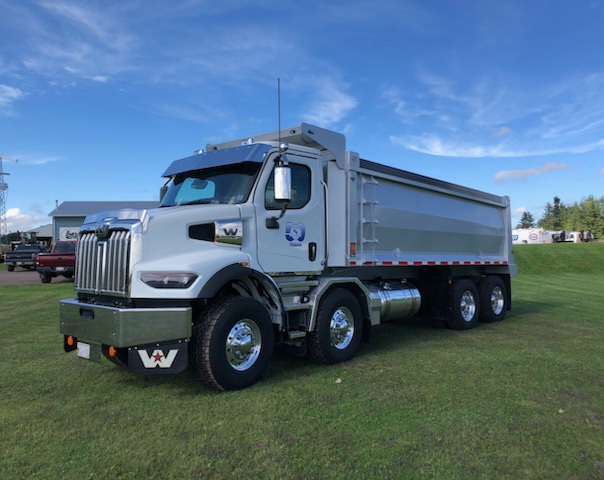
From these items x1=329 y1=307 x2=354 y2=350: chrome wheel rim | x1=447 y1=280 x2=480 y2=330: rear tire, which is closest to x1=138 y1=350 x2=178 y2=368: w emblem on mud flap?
x1=329 y1=307 x2=354 y2=350: chrome wheel rim

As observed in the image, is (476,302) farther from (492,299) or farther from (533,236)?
(533,236)

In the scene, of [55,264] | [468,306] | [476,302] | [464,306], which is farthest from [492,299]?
[55,264]

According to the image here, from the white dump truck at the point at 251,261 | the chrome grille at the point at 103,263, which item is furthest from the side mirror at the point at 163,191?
the chrome grille at the point at 103,263

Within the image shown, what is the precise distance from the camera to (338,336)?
6.68 m

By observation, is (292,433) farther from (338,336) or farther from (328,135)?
(328,135)

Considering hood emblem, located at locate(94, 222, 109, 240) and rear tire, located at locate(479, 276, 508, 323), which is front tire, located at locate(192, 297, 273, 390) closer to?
hood emblem, located at locate(94, 222, 109, 240)

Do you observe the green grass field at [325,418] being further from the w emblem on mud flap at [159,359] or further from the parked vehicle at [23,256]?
the parked vehicle at [23,256]

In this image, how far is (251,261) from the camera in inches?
220

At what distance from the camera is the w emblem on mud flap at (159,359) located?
15.9 feet

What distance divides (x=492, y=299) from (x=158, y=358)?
8.14 m

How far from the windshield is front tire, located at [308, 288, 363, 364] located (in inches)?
73.2

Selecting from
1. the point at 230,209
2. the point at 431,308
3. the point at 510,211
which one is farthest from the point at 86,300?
the point at 510,211

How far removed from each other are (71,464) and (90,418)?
0.94m

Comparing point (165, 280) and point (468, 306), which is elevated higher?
point (165, 280)
